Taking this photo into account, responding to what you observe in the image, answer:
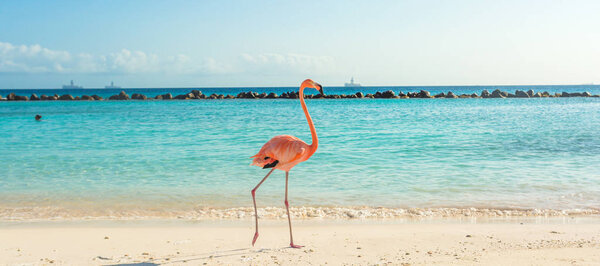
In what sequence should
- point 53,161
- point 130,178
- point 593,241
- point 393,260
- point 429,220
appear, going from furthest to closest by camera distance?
1. point 53,161
2. point 130,178
3. point 429,220
4. point 593,241
5. point 393,260

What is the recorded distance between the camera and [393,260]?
4445 mm

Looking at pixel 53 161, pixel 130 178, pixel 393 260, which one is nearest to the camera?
pixel 393 260

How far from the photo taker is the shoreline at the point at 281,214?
6422mm

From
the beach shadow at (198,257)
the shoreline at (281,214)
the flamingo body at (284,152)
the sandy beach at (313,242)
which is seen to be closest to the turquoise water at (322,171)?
the shoreline at (281,214)

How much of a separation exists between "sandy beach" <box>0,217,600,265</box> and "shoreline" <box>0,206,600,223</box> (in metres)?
0.21

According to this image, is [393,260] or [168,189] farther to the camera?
[168,189]

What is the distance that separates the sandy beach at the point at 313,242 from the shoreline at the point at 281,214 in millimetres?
207

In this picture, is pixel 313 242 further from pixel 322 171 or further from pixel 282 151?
pixel 322 171

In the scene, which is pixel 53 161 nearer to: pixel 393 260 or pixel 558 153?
pixel 393 260

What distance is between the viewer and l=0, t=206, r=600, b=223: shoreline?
253 inches

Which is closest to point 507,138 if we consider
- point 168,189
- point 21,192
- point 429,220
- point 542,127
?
point 542,127

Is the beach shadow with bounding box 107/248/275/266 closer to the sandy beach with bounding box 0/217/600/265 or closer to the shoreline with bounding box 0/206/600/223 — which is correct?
the sandy beach with bounding box 0/217/600/265

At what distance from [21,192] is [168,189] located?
7.99 ft

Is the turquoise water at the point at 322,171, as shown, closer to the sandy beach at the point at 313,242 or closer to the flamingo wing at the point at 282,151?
the sandy beach at the point at 313,242
